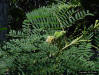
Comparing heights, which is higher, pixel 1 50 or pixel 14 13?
pixel 14 13

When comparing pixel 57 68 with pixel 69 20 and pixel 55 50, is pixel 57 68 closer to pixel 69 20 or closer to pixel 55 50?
pixel 55 50

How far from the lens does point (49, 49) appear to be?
1.22ft

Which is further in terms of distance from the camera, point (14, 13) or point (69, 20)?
point (14, 13)

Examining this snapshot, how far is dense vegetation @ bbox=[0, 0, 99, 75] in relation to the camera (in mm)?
339

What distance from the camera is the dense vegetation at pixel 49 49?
34cm

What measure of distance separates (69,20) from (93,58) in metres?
0.14

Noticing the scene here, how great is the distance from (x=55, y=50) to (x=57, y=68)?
46 millimetres

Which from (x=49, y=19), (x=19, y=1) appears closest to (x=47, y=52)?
(x=49, y=19)

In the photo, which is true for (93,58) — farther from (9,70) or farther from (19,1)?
(19,1)

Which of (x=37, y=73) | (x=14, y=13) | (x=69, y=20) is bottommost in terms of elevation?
(x=37, y=73)

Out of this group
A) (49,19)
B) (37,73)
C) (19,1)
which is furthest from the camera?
(19,1)

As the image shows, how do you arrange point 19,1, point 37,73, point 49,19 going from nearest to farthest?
point 37,73, point 49,19, point 19,1

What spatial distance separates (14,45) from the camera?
1.35 ft

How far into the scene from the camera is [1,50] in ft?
1.33
